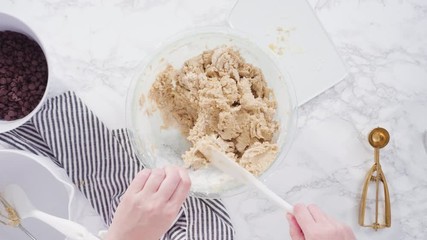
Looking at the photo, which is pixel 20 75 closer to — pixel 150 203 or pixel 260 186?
pixel 150 203

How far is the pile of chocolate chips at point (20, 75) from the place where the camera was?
36.6 inches

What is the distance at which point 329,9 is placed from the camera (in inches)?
40.9

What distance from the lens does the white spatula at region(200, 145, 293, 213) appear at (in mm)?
873

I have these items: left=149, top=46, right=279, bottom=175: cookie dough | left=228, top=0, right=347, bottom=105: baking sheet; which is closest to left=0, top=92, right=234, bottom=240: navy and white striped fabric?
left=149, top=46, right=279, bottom=175: cookie dough

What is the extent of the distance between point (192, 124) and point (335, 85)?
295mm

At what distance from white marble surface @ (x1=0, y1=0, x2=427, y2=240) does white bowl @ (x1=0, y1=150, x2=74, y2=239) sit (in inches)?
5.8

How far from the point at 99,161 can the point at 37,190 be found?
0.40 feet

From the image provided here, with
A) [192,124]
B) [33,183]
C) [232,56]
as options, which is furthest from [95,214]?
[232,56]

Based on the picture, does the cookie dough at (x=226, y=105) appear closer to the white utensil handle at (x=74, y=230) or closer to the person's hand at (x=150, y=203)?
the person's hand at (x=150, y=203)

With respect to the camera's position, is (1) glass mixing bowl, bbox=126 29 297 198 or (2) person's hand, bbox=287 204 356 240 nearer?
(2) person's hand, bbox=287 204 356 240

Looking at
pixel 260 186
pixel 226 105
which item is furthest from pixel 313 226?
pixel 226 105

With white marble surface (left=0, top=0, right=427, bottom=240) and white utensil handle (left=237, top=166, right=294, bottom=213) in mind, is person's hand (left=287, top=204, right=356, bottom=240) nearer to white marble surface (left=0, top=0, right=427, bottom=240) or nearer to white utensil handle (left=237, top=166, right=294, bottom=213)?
white utensil handle (left=237, top=166, right=294, bottom=213)

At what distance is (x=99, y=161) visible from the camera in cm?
102

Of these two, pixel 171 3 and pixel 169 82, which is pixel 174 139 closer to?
pixel 169 82
